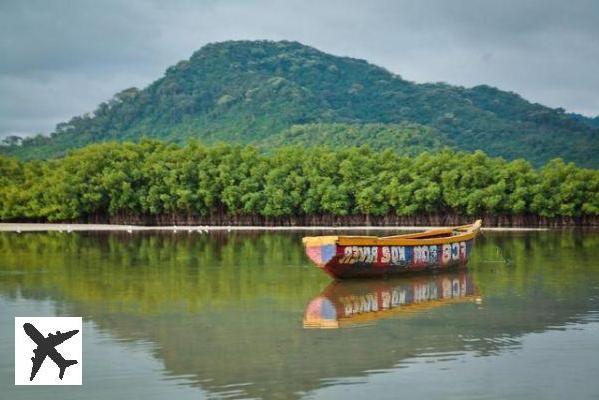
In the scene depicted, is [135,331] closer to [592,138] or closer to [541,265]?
[541,265]

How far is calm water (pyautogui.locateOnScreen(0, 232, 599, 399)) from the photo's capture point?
43.9 ft

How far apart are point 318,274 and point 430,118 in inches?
5522

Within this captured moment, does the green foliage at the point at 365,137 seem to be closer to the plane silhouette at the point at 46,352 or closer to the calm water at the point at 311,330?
the calm water at the point at 311,330

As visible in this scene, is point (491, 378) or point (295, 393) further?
point (491, 378)

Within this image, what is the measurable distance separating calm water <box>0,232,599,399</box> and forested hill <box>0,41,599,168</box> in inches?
3526

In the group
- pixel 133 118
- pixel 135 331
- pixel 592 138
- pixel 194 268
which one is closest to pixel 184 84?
pixel 133 118

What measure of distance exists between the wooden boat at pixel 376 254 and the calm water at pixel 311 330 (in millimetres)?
500

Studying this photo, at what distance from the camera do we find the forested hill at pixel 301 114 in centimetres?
13338

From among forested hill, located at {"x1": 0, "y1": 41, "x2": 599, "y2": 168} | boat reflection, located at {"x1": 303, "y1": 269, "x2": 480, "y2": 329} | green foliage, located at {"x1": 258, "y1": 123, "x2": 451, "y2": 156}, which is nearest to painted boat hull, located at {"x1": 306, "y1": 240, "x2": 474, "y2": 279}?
boat reflection, located at {"x1": 303, "y1": 269, "x2": 480, "y2": 329}

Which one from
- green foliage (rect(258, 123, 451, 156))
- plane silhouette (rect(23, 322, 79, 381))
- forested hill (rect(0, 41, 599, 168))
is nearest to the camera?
plane silhouette (rect(23, 322, 79, 381))

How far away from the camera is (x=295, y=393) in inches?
503

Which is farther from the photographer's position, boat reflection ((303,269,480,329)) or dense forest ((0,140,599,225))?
dense forest ((0,140,599,225))

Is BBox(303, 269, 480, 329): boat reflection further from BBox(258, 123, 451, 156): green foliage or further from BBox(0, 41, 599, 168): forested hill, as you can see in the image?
BBox(0, 41, 599, 168): forested hill

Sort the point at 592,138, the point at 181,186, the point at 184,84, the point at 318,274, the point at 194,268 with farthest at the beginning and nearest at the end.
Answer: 1. the point at 184,84
2. the point at 592,138
3. the point at 181,186
4. the point at 194,268
5. the point at 318,274
